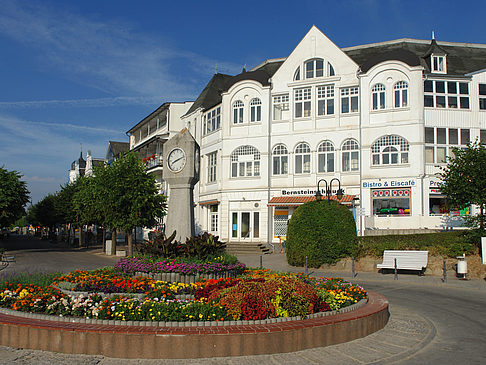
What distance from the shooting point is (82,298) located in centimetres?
824

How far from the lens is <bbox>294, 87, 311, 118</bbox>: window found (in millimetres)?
36500

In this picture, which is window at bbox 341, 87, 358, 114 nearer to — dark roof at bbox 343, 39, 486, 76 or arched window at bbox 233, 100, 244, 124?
dark roof at bbox 343, 39, 486, 76

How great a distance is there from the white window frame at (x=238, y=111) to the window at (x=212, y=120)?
6.47 feet

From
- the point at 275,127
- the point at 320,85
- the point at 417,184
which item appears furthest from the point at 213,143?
the point at 417,184

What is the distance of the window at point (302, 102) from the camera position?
120 ft

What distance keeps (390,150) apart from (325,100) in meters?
6.46

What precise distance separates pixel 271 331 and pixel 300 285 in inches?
71.4

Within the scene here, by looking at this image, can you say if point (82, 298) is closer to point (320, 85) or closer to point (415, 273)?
point (415, 273)

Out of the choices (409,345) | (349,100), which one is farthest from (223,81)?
(409,345)

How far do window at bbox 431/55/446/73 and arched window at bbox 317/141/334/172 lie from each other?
9772 millimetres

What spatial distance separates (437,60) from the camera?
35.0 metres

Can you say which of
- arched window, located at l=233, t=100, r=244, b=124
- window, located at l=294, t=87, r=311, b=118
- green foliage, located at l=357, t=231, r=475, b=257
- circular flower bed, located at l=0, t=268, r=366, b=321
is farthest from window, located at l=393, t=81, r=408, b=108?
circular flower bed, located at l=0, t=268, r=366, b=321

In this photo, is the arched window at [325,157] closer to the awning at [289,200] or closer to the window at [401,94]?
the awning at [289,200]

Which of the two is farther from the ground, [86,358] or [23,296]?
[23,296]
